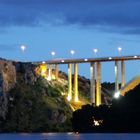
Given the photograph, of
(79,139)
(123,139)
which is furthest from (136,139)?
(79,139)

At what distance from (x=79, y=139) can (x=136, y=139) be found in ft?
64.2

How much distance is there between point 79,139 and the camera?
196 metres

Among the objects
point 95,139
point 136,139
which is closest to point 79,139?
point 95,139

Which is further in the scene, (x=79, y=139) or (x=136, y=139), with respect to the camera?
(x=79, y=139)

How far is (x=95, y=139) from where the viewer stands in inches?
7456

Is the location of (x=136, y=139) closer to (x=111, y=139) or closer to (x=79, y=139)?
(x=111, y=139)

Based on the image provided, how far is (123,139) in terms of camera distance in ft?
600

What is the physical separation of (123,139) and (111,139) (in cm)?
244

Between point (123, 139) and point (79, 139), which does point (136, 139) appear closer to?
point (123, 139)

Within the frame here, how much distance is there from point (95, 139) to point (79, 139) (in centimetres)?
754

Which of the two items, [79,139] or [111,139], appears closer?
[111,139]

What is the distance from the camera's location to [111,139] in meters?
184

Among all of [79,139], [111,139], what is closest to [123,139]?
[111,139]
